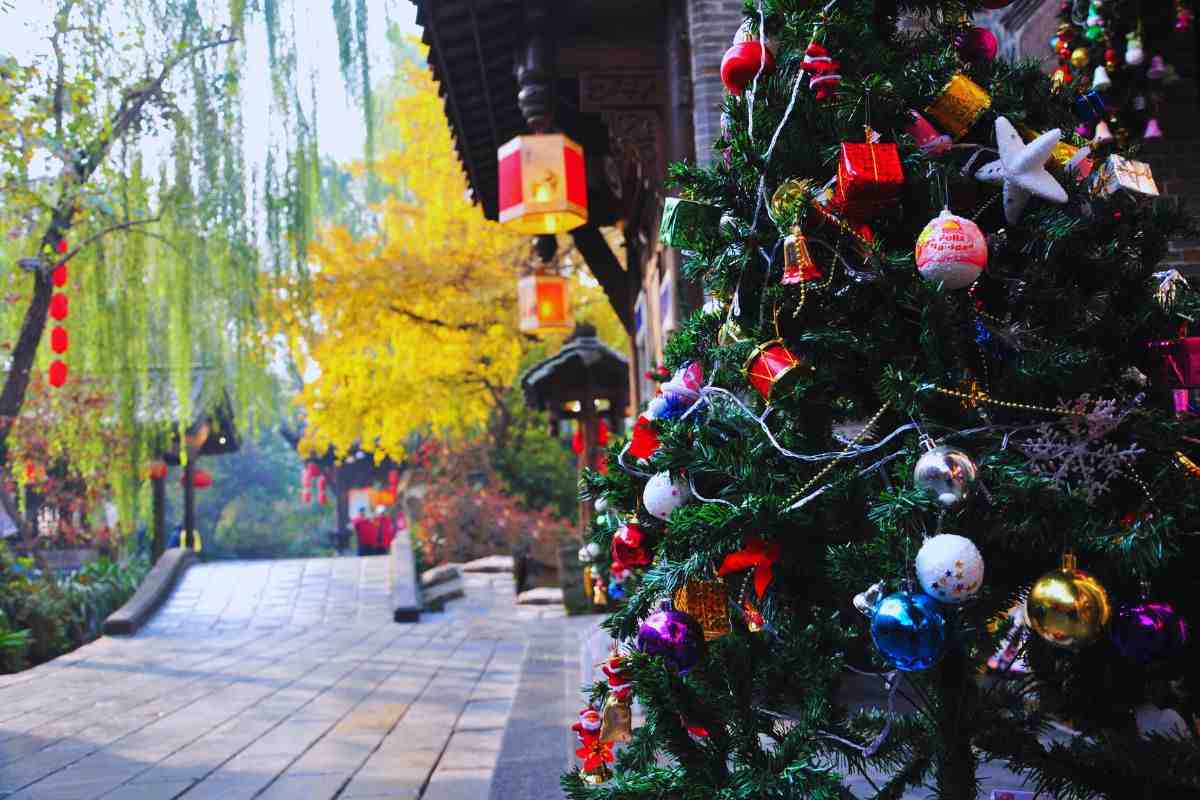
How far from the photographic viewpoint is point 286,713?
5973mm

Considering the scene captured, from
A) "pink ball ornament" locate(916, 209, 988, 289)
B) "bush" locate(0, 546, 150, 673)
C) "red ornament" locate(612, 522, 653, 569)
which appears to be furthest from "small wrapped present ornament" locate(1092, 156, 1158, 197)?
"bush" locate(0, 546, 150, 673)

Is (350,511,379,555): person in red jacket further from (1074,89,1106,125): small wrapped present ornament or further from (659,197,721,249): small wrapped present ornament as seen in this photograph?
(1074,89,1106,125): small wrapped present ornament

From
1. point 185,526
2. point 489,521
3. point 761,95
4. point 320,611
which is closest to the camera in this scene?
point 761,95

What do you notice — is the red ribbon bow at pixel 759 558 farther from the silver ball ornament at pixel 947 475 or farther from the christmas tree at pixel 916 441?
the silver ball ornament at pixel 947 475

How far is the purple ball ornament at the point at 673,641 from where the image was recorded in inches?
85.7

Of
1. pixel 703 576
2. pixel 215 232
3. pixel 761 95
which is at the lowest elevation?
pixel 703 576

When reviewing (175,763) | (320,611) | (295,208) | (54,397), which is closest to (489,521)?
(320,611)

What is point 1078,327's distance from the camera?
199 cm

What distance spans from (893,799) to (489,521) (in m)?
16.9

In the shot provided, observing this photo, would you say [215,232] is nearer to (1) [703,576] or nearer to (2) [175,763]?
(2) [175,763]

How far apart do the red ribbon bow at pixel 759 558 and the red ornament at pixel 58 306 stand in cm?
961

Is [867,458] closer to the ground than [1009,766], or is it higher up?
higher up

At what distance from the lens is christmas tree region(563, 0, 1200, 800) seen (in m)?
1.86

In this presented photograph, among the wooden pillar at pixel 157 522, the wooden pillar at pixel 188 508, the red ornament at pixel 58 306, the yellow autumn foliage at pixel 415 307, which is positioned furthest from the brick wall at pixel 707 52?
the wooden pillar at pixel 188 508
